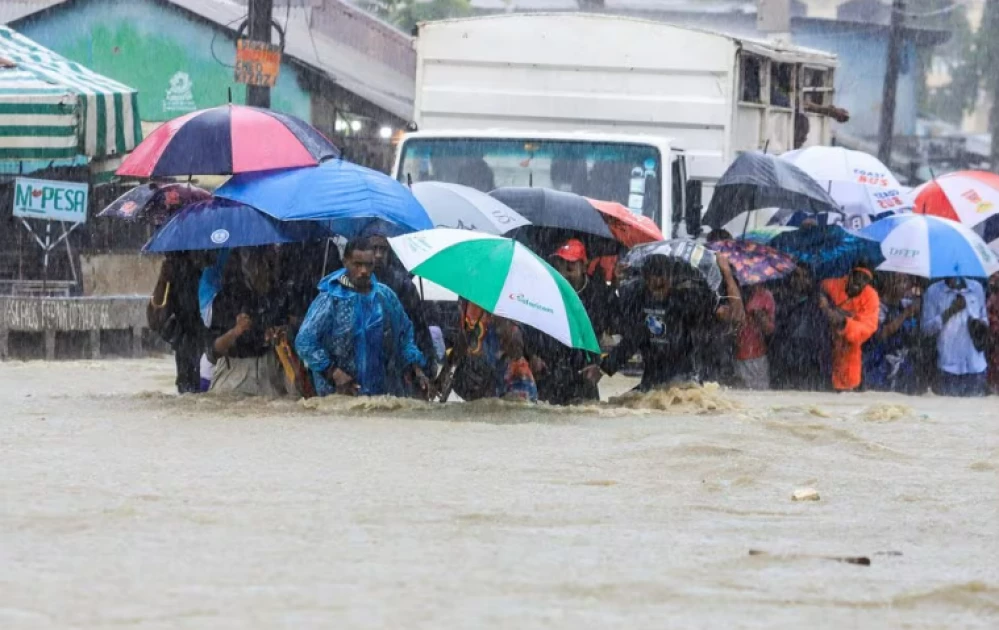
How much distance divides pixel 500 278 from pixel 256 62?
37.8ft

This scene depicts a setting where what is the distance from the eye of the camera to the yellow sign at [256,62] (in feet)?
68.5

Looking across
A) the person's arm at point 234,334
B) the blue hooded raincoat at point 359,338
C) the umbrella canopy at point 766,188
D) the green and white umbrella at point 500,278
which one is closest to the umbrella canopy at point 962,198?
the umbrella canopy at point 766,188

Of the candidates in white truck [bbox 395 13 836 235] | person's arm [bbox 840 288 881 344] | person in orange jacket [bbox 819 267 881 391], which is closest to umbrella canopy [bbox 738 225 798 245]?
person in orange jacket [bbox 819 267 881 391]

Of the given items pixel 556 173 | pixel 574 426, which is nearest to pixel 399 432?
pixel 574 426

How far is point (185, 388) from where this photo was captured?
38.0 feet

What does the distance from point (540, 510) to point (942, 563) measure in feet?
5.36

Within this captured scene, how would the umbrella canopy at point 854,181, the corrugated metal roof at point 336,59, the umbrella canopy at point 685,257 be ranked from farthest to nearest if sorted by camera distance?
the corrugated metal roof at point 336,59
the umbrella canopy at point 854,181
the umbrella canopy at point 685,257

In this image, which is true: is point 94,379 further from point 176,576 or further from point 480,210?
point 176,576

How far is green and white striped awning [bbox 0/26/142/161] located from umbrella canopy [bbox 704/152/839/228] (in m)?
7.18

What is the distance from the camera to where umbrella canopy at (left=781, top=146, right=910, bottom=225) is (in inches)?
665

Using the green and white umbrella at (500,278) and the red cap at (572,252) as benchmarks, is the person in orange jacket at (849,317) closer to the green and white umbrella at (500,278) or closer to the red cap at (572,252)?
the red cap at (572,252)

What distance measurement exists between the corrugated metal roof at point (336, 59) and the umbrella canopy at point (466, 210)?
1655cm

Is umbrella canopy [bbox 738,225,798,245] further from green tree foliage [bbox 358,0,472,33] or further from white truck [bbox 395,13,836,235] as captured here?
green tree foliage [bbox 358,0,472,33]

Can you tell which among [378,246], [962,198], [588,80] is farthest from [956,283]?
[378,246]
